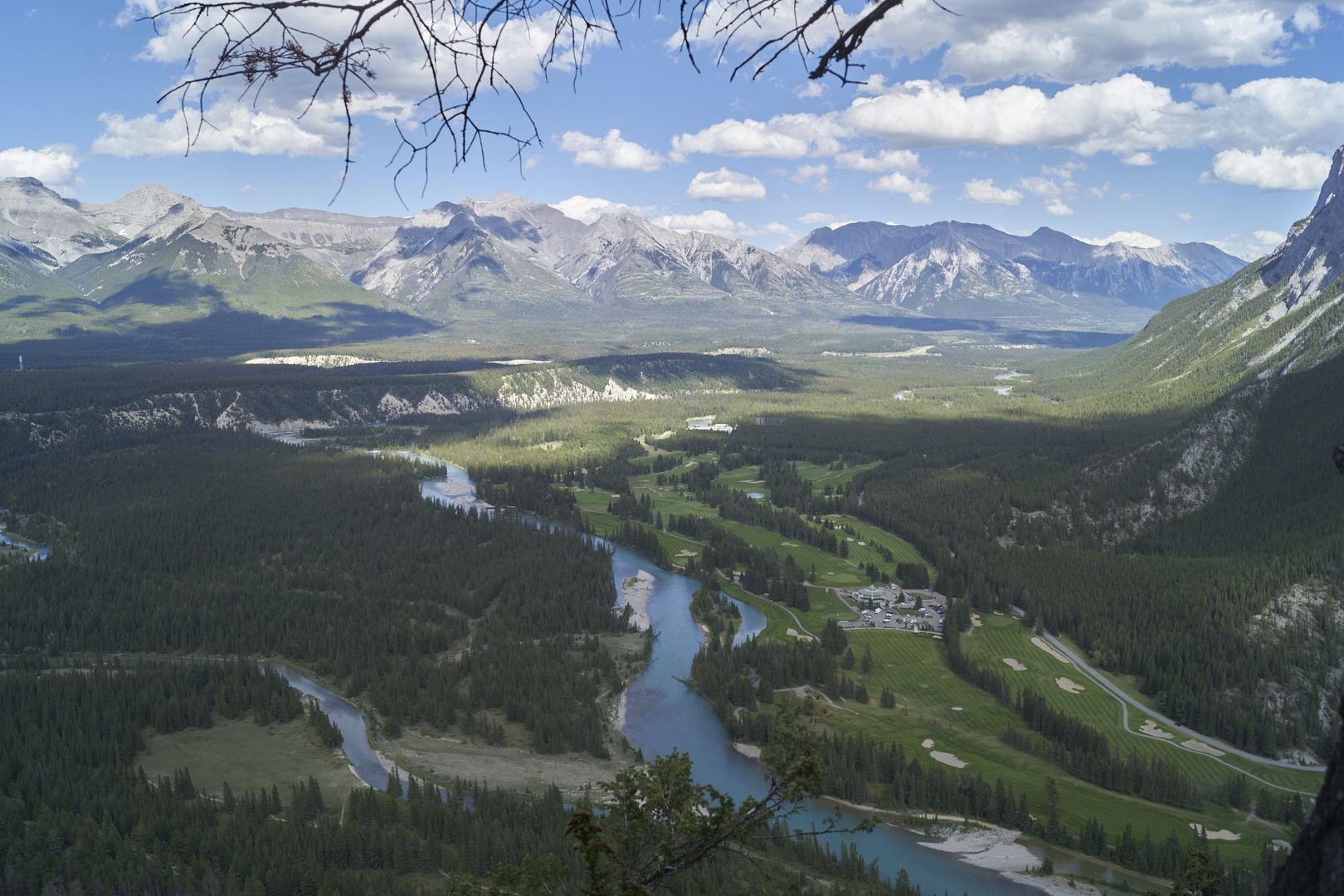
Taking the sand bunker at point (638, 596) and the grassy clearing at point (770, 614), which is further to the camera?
the sand bunker at point (638, 596)

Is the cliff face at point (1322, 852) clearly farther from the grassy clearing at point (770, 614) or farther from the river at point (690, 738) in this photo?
the grassy clearing at point (770, 614)

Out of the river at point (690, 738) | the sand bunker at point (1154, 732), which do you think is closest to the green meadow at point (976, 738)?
the sand bunker at point (1154, 732)

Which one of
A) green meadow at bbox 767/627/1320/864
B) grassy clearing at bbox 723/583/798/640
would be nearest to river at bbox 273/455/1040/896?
grassy clearing at bbox 723/583/798/640

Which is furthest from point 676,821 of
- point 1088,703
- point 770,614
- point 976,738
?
point 770,614

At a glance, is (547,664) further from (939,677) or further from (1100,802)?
(1100,802)

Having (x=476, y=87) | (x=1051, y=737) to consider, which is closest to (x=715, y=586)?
(x=1051, y=737)

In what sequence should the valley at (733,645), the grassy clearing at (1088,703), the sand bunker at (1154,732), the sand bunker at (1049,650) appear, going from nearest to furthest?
the valley at (733,645) → the grassy clearing at (1088,703) → the sand bunker at (1154,732) → the sand bunker at (1049,650)
